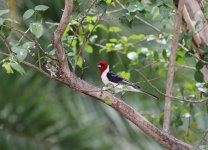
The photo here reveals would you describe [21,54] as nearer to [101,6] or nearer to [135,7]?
[101,6]

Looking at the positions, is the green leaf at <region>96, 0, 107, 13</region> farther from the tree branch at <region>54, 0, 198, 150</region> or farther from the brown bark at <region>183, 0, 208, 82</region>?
the brown bark at <region>183, 0, 208, 82</region>

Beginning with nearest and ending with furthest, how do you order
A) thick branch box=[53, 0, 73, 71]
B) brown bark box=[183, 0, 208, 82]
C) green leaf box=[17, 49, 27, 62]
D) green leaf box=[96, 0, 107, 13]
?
thick branch box=[53, 0, 73, 71] < green leaf box=[17, 49, 27, 62] < green leaf box=[96, 0, 107, 13] < brown bark box=[183, 0, 208, 82]

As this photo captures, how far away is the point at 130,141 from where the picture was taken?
204 inches

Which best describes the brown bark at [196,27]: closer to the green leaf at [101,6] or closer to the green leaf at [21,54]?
the green leaf at [101,6]

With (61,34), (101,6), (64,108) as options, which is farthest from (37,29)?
(64,108)

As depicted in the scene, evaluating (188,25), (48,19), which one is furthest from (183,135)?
(48,19)

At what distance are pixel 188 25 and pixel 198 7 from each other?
12 centimetres

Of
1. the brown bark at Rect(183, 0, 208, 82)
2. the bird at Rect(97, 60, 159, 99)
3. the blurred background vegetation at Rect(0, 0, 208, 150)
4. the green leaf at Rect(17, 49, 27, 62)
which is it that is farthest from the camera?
the blurred background vegetation at Rect(0, 0, 208, 150)

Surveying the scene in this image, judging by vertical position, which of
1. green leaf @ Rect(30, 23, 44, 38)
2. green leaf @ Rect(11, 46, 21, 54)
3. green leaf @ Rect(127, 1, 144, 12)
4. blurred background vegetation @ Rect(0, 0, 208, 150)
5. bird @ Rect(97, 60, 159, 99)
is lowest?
blurred background vegetation @ Rect(0, 0, 208, 150)

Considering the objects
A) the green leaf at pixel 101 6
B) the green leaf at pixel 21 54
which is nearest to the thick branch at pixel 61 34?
the green leaf at pixel 21 54

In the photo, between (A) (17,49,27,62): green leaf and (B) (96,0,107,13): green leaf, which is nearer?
(A) (17,49,27,62): green leaf

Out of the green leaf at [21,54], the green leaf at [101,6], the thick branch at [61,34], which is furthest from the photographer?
the green leaf at [101,6]

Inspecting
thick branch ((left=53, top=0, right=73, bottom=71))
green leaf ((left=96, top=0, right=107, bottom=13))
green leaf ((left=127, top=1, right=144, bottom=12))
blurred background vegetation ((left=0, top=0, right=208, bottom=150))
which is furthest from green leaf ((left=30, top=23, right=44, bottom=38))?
blurred background vegetation ((left=0, top=0, right=208, bottom=150))

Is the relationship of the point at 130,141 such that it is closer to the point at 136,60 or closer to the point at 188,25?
the point at 136,60
